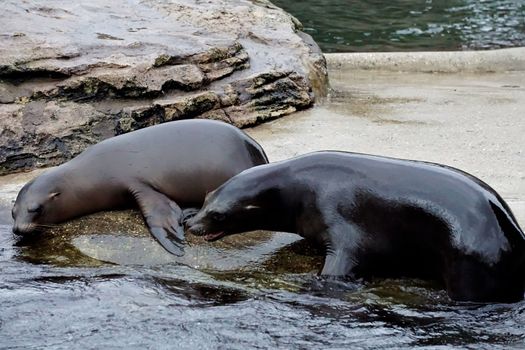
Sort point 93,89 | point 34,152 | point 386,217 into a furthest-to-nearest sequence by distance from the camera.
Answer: point 93,89, point 34,152, point 386,217

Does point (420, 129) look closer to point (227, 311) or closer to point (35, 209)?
point (35, 209)

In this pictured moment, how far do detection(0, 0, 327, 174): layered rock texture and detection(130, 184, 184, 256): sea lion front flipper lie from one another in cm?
168

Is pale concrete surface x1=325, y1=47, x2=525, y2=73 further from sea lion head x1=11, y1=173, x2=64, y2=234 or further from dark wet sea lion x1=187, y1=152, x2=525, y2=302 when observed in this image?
dark wet sea lion x1=187, y1=152, x2=525, y2=302

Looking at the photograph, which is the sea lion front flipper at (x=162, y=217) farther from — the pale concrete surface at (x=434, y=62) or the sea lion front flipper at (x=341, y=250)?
the pale concrete surface at (x=434, y=62)

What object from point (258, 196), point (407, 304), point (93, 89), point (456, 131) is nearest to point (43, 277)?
point (258, 196)

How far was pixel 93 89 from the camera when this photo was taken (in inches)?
257

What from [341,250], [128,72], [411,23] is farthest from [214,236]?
[411,23]

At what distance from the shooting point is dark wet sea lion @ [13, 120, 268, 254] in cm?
473

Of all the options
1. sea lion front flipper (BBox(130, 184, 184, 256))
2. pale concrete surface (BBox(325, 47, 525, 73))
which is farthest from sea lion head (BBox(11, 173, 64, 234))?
pale concrete surface (BBox(325, 47, 525, 73))

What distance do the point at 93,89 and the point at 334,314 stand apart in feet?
11.6

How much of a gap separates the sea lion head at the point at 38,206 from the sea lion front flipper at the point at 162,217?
1.39 ft

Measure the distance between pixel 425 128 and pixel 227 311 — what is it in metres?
4.15

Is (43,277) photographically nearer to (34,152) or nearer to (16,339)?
(16,339)

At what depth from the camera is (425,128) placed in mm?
7324
